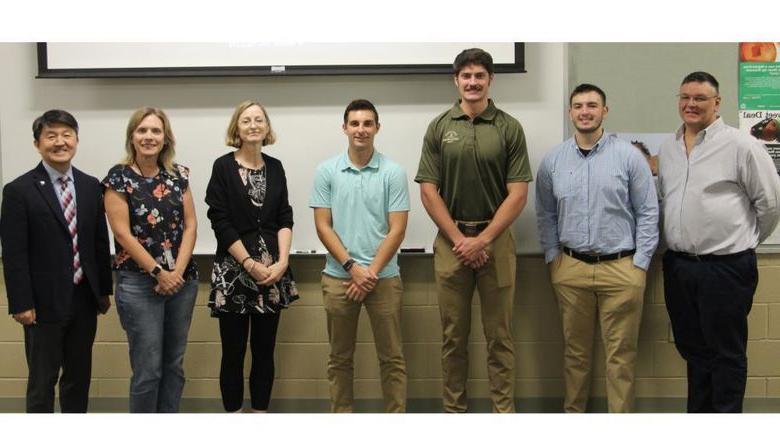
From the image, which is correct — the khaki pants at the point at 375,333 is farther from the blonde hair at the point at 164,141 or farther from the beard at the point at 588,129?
the beard at the point at 588,129

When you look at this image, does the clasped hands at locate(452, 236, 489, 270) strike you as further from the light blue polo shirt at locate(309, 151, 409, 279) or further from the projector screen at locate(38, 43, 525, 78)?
the projector screen at locate(38, 43, 525, 78)

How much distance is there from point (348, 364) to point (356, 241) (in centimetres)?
59

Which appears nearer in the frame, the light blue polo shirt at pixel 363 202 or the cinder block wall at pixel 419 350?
the light blue polo shirt at pixel 363 202

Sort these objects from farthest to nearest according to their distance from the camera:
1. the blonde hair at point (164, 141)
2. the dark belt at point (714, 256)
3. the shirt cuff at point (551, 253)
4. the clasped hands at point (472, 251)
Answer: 1. the shirt cuff at point (551, 253)
2. the clasped hands at point (472, 251)
3. the dark belt at point (714, 256)
4. the blonde hair at point (164, 141)

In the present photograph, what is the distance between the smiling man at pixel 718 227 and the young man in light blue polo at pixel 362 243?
1.27 metres

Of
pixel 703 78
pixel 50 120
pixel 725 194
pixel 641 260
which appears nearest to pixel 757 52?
pixel 703 78

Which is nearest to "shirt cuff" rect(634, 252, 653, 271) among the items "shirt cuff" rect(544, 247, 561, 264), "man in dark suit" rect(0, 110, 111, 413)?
"shirt cuff" rect(544, 247, 561, 264)

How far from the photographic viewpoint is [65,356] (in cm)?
293

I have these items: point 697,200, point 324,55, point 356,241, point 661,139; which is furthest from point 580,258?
point 324,55

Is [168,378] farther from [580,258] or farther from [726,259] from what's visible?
[726,259]

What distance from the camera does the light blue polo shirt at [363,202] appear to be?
3.20m

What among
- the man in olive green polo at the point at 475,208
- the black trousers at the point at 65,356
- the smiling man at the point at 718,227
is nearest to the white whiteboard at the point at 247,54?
the man in olive green polo at the point at 475,208

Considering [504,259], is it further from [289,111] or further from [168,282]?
[168,282]

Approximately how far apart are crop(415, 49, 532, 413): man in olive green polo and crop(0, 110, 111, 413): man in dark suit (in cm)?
148
